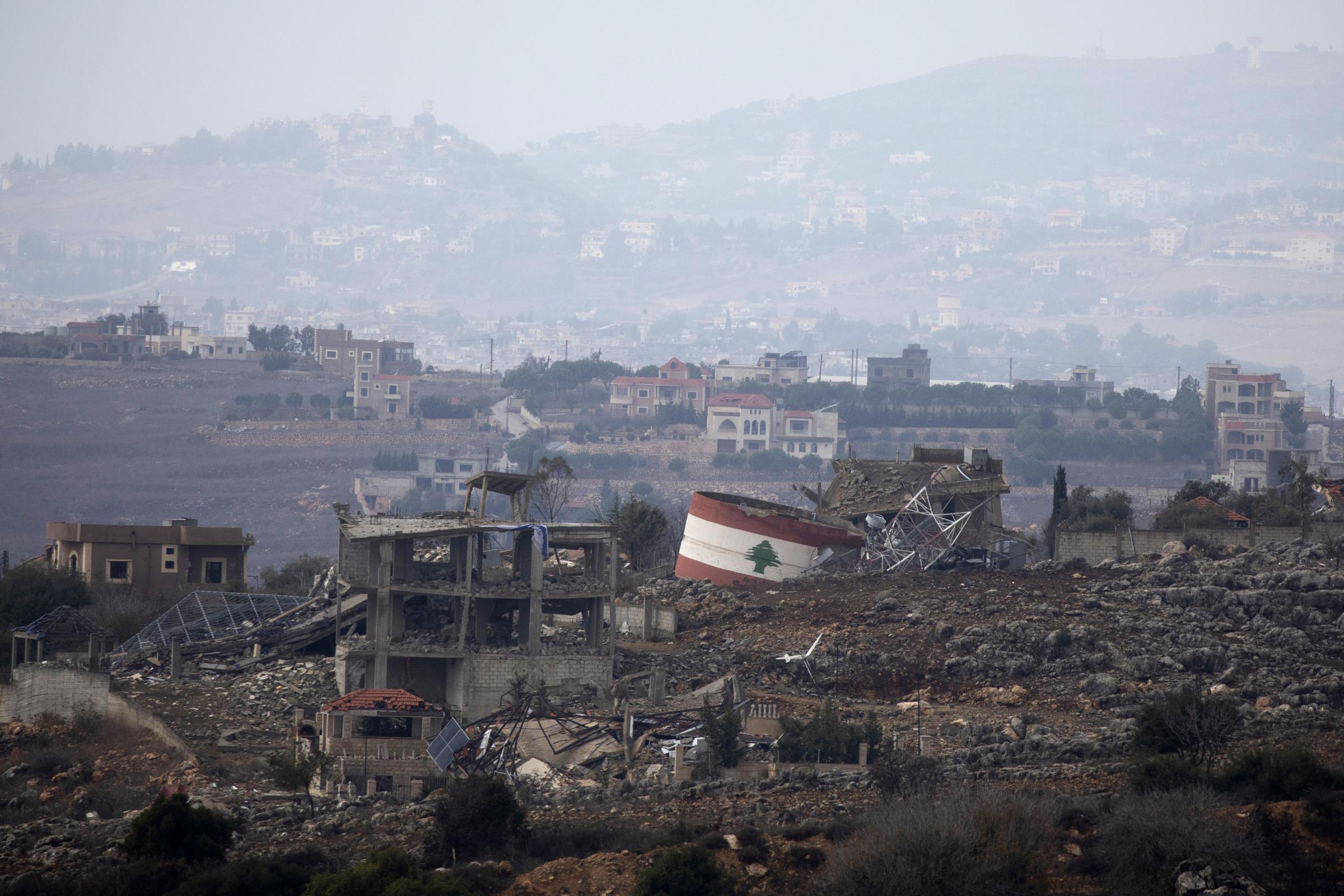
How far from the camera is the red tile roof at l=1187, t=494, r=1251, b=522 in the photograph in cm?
3394

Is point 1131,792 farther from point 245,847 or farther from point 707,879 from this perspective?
point 245,847

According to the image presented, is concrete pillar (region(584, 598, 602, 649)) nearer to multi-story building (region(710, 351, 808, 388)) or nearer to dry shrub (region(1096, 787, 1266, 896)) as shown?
dry shrub (region(1096, 787, 1266, 896))

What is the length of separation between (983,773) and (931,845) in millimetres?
3943

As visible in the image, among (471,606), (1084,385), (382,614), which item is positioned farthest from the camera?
(1084,385)

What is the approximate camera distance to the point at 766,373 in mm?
139125

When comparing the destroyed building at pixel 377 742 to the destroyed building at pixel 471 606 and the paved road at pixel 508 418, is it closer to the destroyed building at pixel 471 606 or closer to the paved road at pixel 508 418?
the destroyed building at pixel 471 606

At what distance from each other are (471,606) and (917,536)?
9168mm

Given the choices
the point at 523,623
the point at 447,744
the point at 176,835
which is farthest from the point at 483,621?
the point at 176,835

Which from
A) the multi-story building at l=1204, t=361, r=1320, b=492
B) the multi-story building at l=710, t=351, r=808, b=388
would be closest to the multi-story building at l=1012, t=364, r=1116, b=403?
the multi-story building at l=1204, t=361, r=1320, b=492

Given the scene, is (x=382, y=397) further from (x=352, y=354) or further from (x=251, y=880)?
(x=251, y=880)

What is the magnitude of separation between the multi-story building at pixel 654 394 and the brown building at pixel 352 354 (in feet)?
52.8

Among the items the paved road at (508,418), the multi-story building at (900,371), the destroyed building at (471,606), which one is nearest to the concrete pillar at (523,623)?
the destroyed building at (471,606)

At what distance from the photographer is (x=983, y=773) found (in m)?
18.6

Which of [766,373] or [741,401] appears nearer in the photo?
[741,401]
